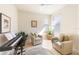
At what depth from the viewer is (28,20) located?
1.78 m

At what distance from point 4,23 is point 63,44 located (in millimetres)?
993

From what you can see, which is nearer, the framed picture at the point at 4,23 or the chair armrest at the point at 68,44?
the framed picture at the point at 4,23

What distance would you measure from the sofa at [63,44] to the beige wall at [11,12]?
0.67 m

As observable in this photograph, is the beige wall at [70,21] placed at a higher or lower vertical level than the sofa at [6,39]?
higher

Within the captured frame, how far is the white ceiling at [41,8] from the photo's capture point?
1754 mm

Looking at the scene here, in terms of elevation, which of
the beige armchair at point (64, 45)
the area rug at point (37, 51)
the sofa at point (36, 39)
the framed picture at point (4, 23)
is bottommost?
the area rug at point (37, 51)

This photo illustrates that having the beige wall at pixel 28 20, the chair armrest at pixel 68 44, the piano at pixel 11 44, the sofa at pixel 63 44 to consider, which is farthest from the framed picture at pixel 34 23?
the chair armrest at pixel 68 44

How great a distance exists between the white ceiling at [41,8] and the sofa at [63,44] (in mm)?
433

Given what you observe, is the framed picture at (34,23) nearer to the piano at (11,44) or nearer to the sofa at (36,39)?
the sofa at (36,39)

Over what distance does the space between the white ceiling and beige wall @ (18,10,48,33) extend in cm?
6

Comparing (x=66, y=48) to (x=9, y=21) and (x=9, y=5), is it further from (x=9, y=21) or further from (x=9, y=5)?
(x=9, y=5)

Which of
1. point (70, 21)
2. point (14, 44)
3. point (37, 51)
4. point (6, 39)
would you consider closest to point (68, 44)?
point (70, 21)

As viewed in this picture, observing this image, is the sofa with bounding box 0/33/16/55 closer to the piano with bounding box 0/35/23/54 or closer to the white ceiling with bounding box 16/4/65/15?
the piano with bounding box 0/35/23/54
